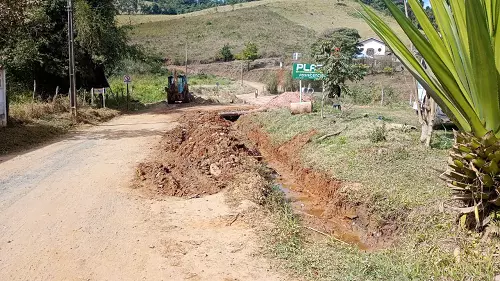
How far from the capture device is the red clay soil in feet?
25.9

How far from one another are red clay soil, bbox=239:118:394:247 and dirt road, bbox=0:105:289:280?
6.92 ft

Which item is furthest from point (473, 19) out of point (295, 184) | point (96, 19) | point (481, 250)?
point (96, 19)

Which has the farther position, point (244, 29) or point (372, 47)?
point (244, 29)

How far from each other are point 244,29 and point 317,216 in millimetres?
A: 65782

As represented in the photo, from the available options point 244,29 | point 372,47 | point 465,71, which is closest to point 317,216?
point 465,71

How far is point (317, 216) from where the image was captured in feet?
30.4

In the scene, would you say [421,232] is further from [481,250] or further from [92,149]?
[92,149]

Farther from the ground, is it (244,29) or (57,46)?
(244,29)

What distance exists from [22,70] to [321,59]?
1401cm

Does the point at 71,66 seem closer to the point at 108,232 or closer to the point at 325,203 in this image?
the point at 325,203

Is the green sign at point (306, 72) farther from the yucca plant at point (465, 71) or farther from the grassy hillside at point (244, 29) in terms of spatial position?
the grassy hillside at point (244, 29)

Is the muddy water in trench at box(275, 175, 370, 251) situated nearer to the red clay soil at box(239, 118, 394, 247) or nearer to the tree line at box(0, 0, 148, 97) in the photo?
the red clay soil at box(239, 118, 394, 247)

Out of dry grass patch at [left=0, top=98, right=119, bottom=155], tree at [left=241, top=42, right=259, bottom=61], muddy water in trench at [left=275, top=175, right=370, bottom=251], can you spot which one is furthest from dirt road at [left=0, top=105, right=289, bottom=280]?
tree at [left=241, top=42, right=259, bottom=61]

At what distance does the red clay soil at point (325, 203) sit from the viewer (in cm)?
788
